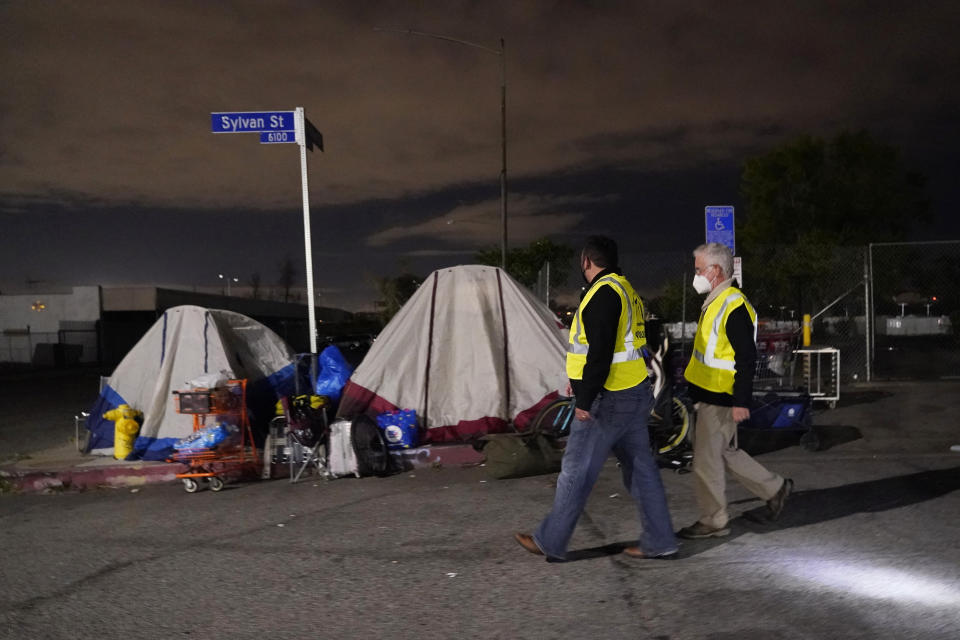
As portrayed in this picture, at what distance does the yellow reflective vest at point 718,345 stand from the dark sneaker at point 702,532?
2.98ft

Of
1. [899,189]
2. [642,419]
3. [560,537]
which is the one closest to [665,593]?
[560,537]

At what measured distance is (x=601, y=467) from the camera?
454 cm

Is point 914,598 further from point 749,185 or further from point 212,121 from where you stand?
point 749,185

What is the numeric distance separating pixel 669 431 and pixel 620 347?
13.0ft

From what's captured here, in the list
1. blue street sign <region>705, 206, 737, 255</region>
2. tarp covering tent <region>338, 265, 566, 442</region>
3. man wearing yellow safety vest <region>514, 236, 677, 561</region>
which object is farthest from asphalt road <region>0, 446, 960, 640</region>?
blue street sign <region>705, 206, 737, 255</region>

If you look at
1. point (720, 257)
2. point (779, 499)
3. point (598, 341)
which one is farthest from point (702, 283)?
point (779, 499)

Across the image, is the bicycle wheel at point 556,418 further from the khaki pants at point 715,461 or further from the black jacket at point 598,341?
the black jacket at point 598,341

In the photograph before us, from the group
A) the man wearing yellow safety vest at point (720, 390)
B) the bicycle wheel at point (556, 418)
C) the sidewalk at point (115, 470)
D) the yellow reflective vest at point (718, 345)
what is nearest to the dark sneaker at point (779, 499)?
the man wearing yellow safety vest at point (720, 390)

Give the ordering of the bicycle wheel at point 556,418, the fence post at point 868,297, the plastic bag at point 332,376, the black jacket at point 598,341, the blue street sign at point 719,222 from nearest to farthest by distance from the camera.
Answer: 1. the black jacket at point 598,341
2. the bicycle wheel at point 556,418
3. the plastic bag at point 332,376
4. the blue street sign at point 719,222
5. the fence post at point 868,297

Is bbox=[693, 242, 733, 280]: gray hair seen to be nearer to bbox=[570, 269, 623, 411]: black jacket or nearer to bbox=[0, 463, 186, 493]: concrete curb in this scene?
bbox=[570, 269, 623, 411]: black jacket

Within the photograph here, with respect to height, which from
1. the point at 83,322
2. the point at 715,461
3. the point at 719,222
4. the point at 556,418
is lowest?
the point at 556,418

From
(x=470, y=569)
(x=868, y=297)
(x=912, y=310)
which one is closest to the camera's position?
(x=470, y=569)

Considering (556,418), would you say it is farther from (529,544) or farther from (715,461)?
(529,544)

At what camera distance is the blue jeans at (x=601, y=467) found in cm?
446
